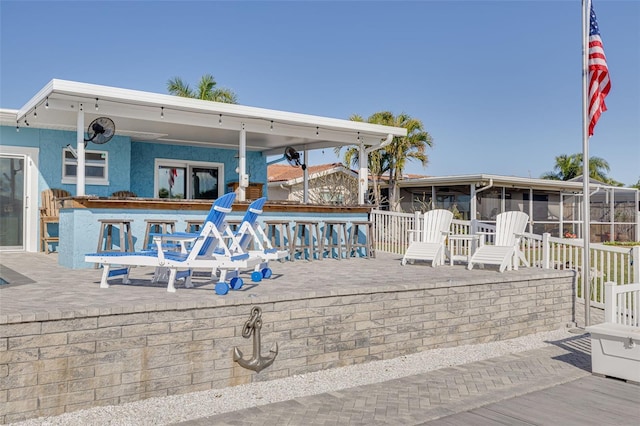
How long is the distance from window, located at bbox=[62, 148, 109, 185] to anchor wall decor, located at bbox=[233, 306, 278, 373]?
8.03 m

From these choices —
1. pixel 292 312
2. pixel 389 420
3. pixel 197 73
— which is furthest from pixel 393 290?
pixel 197 73

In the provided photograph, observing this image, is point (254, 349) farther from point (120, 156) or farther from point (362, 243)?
point (120, 156)

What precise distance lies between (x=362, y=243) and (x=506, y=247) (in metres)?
3.71

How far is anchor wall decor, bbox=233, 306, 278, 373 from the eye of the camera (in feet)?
15.7

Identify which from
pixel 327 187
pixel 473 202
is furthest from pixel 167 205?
pixel 327 187

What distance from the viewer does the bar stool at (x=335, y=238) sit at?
10.1m

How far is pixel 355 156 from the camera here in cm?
2336

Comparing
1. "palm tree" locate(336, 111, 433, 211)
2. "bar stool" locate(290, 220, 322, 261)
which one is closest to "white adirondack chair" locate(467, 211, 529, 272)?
"bar stool" locate(290, 220, 322, 261)

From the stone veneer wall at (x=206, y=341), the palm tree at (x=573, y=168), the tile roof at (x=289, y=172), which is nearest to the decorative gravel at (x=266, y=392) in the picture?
the stone veneer wall at (x=206, y=341)

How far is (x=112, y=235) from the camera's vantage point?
852 cm

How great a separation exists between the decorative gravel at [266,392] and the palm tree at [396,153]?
16.1m

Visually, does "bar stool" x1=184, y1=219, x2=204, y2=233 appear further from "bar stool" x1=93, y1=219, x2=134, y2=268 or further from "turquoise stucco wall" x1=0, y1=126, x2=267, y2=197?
"turquoise stucco wall" x1=0, y1=126, x2=267, y2=197

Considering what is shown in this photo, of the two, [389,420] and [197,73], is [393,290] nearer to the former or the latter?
[389,420]

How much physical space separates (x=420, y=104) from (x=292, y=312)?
2205 centimetres
